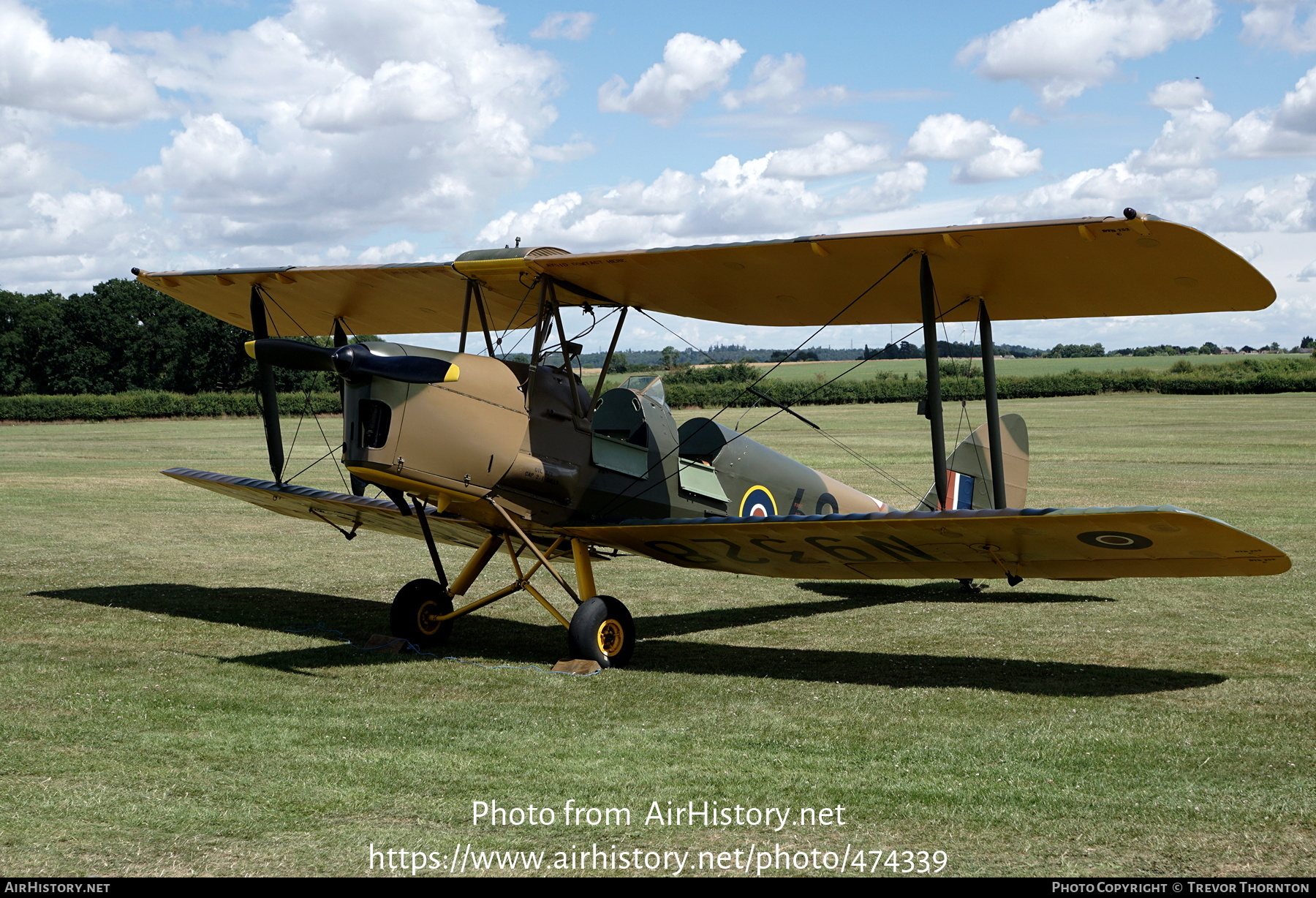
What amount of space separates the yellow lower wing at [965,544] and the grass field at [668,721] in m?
0.75

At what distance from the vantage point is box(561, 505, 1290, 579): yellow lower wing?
6.25 m

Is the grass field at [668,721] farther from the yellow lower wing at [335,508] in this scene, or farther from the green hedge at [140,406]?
the green hedge at [140,406]

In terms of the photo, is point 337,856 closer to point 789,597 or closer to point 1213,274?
point 1213,274

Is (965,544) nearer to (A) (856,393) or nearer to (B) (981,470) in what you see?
(B) (981,470)

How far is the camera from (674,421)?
9078mm

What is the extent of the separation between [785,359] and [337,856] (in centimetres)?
486

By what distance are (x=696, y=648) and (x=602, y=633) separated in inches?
47.6

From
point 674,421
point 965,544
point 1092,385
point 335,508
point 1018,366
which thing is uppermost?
point 1018,366

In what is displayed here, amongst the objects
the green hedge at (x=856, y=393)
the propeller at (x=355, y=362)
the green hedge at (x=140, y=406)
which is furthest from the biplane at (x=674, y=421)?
the green hedge at (x=140, y=406)

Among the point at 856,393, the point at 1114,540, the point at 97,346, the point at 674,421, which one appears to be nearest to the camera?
the point at 1114,540

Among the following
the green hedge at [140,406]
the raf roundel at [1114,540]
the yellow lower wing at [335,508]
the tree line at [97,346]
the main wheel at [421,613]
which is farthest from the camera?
the tree line at [97,346]

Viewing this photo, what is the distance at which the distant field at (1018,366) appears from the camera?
69375 mm

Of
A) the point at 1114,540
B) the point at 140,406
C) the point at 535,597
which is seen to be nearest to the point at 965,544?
the point at 1114,540

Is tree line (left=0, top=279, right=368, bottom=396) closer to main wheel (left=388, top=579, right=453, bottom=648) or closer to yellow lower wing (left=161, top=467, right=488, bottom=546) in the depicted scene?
yellow lower wing (left=161, top=467, right=488, bottom=546)
